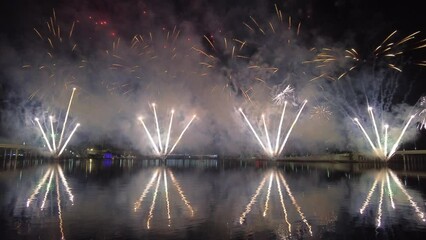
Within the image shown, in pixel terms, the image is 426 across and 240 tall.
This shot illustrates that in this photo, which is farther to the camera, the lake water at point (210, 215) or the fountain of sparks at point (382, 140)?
the fountain of sparks at point (382, 140)

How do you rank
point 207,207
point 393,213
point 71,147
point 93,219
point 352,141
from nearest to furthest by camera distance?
point 93,219, point 393,213, point 207,207, point 352,141, point 71,147

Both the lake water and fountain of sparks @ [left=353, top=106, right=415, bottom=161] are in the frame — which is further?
fountain of sparks @ [left=353, top=106, right=415, bottom=161]

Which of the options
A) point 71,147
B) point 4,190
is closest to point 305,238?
point 4,190

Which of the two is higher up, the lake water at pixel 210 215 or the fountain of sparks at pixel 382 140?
the fountain of sparks at pixel 382 140

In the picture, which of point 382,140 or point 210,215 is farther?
point 382,140

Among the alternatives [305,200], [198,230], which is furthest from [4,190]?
[305,200]

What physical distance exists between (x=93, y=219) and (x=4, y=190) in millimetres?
11398

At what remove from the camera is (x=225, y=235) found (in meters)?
10.4

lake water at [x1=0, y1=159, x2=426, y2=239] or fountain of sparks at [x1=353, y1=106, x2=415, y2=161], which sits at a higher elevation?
fountain of sparks at [x1=353, y1=106, x2=415, y2=161]

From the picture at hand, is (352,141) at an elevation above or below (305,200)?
above

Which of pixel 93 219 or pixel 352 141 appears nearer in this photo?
pixel 93 219

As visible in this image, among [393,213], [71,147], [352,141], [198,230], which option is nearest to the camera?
[198,230]

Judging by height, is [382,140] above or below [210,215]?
above

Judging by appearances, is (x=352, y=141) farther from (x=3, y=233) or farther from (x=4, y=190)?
(x=3, y=233)
